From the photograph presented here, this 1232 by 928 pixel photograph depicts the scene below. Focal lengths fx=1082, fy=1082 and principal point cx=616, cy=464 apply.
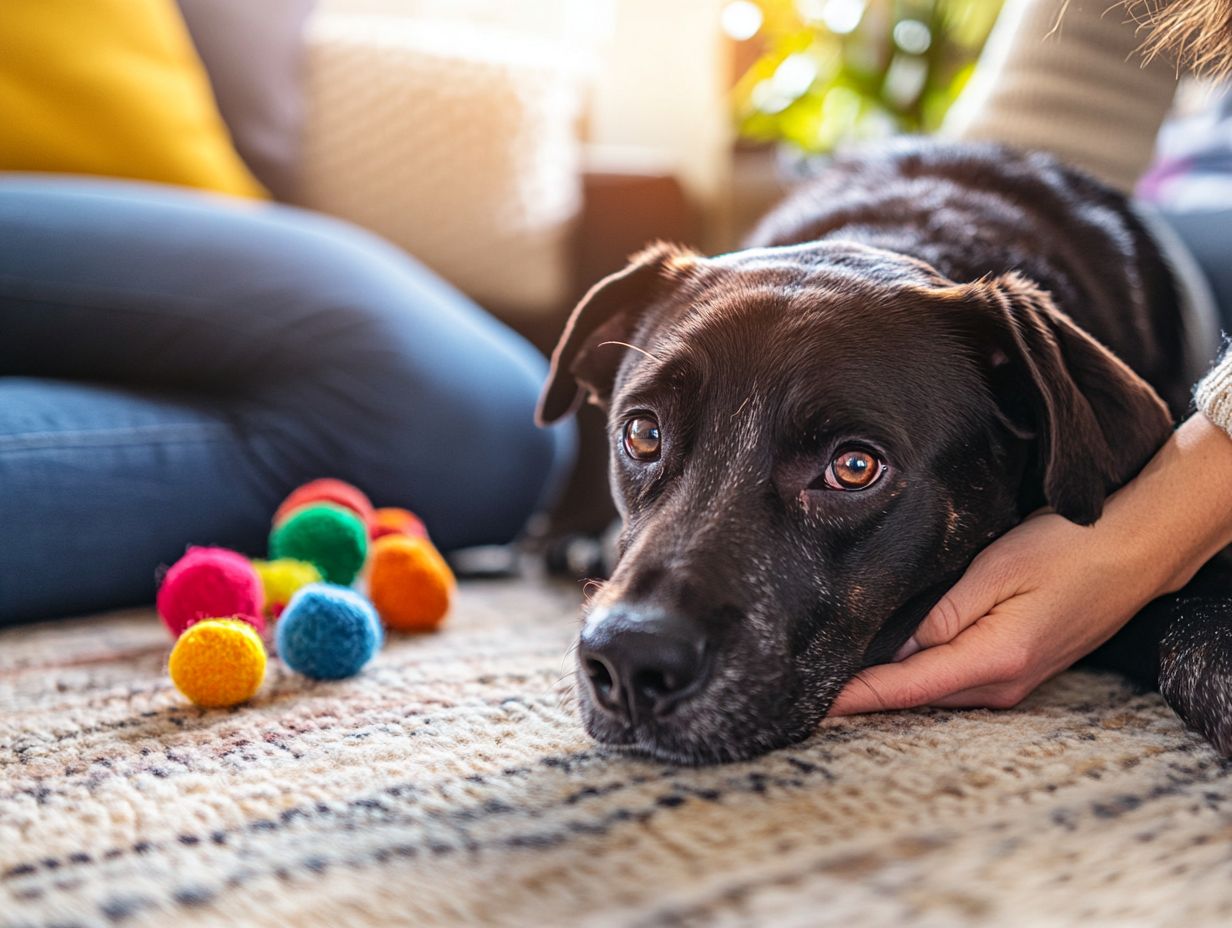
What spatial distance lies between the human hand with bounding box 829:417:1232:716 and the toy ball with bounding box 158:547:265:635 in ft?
2.71

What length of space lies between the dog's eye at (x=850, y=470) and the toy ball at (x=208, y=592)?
32.7 inches

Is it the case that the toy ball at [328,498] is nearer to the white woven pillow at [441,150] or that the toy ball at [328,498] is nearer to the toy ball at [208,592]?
the toy ball at [208,592]

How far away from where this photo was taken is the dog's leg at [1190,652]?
1150 mm

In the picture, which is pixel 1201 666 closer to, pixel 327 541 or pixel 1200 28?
pixel 1200 28

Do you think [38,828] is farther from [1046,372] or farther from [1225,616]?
[1225,616]

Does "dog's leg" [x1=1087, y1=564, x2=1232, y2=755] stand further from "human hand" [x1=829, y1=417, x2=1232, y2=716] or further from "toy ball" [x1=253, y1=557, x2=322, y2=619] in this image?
"toy ball" [x1=253, y1=557, x2=322, y2=619]

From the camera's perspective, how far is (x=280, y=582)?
169 cm

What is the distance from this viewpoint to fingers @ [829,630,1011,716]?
1.22m

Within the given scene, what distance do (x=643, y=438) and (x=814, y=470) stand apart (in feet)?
0.81

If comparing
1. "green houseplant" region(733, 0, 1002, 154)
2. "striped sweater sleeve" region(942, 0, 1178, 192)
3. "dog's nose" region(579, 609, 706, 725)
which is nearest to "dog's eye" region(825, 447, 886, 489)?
"dog's nose" region(579, 609, 706, 725)

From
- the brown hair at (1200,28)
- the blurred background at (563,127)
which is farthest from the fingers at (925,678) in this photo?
the blurred background at (563,127)

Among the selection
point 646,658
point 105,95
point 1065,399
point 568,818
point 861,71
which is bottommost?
point 568,818

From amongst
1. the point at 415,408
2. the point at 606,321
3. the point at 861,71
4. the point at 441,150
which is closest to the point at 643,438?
the point at 606,321

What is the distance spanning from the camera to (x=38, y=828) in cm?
100
